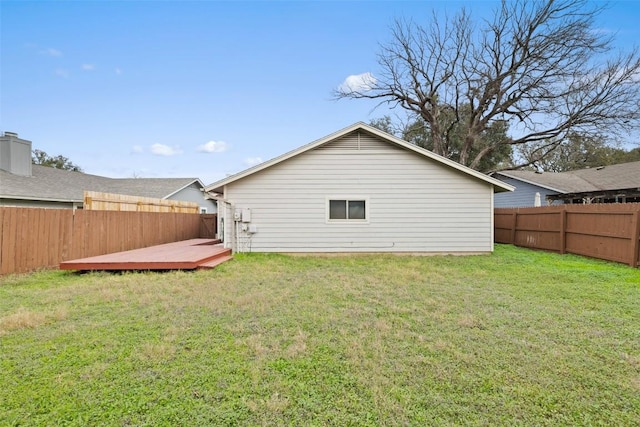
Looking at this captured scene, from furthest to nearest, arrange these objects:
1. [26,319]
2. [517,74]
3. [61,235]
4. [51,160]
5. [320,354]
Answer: [51,160]
[517,74]
[61,235]
[26,319]
[320,354]

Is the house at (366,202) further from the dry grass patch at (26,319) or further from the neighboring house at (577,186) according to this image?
the neighboring house at (577,186)

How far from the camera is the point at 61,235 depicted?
305 inches

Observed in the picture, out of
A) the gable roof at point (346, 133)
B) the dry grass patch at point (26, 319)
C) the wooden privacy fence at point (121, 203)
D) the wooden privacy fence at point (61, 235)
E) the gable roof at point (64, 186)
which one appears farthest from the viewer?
the gable roof at point (64, 186)

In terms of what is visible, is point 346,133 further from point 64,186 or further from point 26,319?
point 64,186

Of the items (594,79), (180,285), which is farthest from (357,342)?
(594,79)

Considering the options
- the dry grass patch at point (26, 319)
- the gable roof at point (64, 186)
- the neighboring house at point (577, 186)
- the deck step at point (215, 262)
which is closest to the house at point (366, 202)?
the deck step at point (215, 262)

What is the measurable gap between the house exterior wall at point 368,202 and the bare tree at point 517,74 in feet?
36.6

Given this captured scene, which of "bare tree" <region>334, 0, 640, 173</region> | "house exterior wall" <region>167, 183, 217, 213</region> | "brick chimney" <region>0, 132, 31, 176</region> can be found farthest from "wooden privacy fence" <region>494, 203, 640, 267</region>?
"brick chimney" <region>0, 132, 31, 176</region>

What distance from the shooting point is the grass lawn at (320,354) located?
7.15 feet

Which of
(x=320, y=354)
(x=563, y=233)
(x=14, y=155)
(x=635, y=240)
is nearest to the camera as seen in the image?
(x=320, y=354)

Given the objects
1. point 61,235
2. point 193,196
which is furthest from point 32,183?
point 193,196

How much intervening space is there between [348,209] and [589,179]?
16.9m

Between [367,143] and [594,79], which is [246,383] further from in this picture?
[594,79]

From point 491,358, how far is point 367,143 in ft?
25.2
